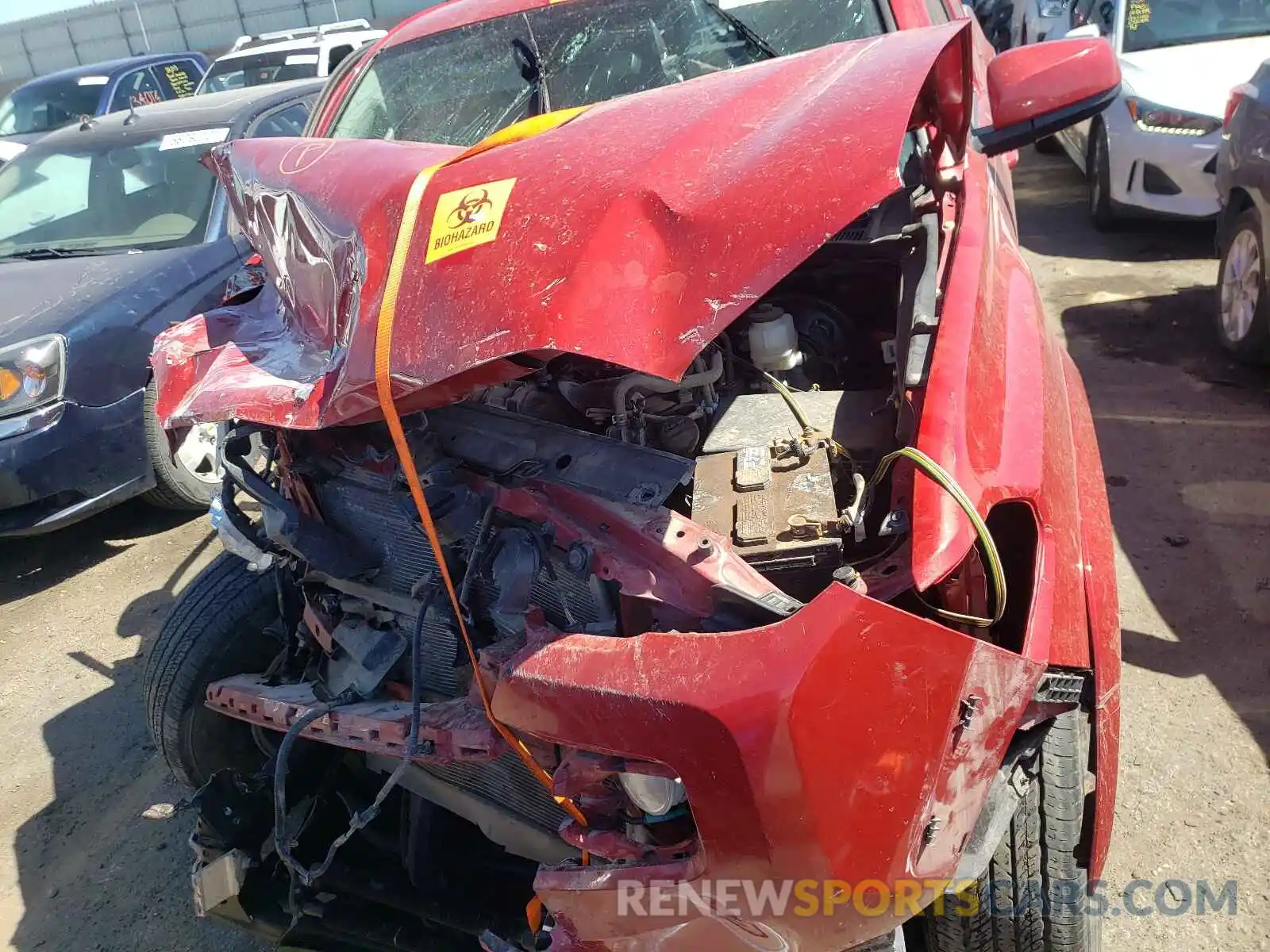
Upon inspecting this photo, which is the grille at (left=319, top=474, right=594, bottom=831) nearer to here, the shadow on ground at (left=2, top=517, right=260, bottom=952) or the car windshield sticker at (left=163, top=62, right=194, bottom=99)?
the shadow on ground at (left=2, top=517, right=260, bottom=952)

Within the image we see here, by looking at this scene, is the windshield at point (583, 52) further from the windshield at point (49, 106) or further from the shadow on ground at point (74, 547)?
the windshield at point (49, 106)

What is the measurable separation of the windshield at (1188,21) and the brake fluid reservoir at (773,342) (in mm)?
4616

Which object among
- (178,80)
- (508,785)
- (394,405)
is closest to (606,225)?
(394,405)

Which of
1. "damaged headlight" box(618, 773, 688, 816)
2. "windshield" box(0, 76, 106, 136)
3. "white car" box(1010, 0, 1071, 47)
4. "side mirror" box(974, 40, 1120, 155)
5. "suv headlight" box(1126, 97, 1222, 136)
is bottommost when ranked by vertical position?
"suv headlight" box(1126, 97, 1222, 136)

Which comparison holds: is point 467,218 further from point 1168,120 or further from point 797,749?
point 1168,120

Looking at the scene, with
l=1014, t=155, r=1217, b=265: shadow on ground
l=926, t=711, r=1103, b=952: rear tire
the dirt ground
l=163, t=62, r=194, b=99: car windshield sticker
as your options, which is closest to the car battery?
l=926, t=711, r=1103, b=952: rear tire

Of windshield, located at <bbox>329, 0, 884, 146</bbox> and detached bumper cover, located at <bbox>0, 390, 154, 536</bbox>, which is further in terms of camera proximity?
detached bumper cover, located at <bbox>0, 390, 154, 536</bbox>

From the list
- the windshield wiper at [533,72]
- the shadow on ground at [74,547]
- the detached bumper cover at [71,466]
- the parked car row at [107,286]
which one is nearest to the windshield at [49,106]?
the parked car row at [107,286]

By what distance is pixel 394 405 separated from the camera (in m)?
1.58

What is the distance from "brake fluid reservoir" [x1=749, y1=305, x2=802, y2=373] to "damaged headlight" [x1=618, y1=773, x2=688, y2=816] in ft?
3.58

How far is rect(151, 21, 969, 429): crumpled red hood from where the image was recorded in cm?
140

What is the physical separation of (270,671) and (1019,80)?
7.31 ft

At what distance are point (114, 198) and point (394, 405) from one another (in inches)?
159

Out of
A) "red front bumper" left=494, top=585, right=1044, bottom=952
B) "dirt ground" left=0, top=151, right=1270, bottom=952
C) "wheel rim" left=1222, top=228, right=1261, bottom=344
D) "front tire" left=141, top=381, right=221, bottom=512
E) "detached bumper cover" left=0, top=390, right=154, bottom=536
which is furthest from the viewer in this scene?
"front tire" left=141, top=381, right=221, bottom=512
